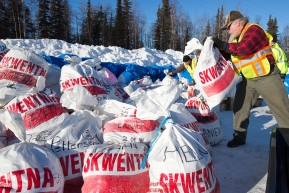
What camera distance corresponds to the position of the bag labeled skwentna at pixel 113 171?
→ 141cm

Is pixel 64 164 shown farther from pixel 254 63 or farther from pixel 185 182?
pixel 254 63

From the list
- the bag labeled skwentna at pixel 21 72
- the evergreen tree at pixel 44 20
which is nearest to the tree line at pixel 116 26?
the evergreen tree at pixel 44 20

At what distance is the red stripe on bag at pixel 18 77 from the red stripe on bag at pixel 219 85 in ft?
5.74

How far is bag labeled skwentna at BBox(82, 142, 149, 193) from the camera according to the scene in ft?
4.62

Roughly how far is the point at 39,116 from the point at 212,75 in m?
1.48

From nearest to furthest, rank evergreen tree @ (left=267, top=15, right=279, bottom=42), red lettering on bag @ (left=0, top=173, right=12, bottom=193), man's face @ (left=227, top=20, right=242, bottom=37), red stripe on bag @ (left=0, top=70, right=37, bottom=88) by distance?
red lettering on bag @ (left=0, top=173, right=12, bottom=193) → man's face @ (left=227, top=20, right=242, bottom=37) → red stripe on bag @ (left=0, top=70, right=37, bottom=88) → evergreen tree @ (left=267, top=15, right=279, bottom=42)

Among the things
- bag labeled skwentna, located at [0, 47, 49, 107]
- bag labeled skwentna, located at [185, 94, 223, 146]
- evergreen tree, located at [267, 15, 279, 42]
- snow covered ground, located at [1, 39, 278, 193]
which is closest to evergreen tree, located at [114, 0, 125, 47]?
evergreen tree, located at [267, 15, 279, 42]

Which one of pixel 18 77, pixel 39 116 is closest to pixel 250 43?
pixel 39 116

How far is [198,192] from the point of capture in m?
1.38

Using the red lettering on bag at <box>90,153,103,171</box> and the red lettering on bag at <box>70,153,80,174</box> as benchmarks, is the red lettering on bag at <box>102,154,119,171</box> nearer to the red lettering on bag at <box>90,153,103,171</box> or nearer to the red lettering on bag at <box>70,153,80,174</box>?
the red lettering on bag at <box>90,153,103,171</box>

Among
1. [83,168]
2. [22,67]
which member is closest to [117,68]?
[22,67]

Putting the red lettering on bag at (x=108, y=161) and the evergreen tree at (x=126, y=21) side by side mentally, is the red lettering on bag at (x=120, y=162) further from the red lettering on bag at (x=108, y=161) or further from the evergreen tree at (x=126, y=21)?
the evergreen tree at (x=126, y=21)

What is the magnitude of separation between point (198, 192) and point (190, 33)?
30678 millimetres

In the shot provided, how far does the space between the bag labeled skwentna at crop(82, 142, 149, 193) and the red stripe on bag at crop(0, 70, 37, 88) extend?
142 centimetres
